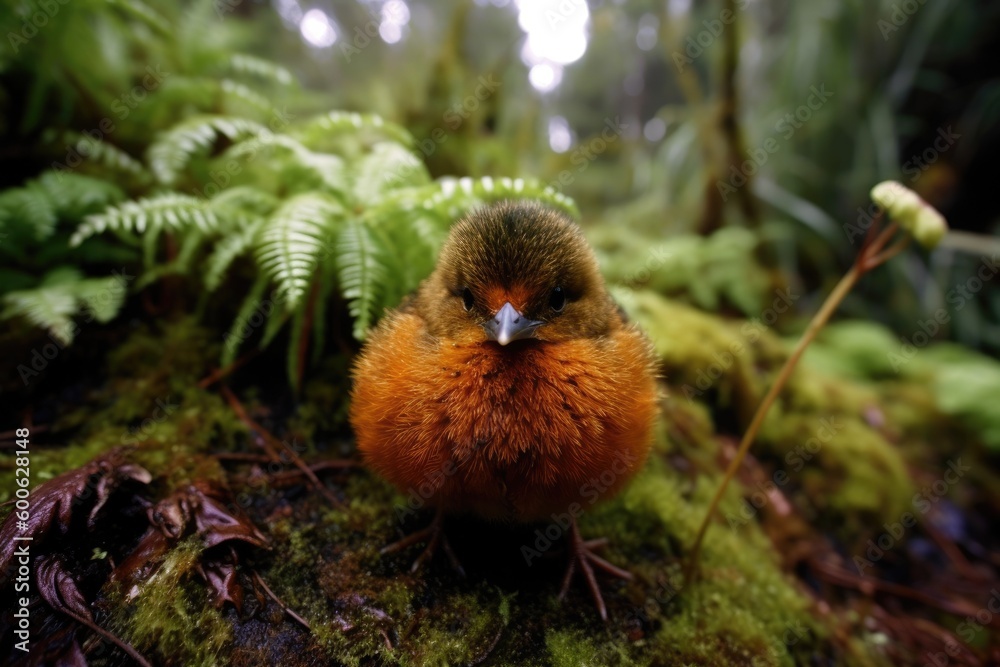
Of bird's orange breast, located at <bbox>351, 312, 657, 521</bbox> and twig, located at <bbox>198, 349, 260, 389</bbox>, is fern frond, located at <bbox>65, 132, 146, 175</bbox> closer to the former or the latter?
twig, located at <bbox>198, 349, 260, 389</bbox>

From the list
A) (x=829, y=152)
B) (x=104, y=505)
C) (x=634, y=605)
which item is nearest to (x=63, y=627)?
(x=104, y=505)

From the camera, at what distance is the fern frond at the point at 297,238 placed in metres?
1.82

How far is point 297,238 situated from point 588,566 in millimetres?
1842

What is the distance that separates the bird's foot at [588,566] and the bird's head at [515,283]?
86 centimetres

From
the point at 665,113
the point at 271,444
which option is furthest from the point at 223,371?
the point at 665,113

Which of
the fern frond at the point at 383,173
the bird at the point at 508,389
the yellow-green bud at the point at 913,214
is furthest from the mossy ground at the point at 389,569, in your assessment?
the yellow-green bud at the point at 913,214

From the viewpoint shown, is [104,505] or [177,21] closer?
[104,505]

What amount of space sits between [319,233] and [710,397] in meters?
2.97

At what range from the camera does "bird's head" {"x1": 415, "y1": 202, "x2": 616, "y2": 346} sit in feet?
5.47

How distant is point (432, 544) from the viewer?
70.6 inches

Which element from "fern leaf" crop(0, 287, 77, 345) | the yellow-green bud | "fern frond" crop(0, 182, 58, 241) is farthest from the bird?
"fern frond" crop(0, 182, 58, 241)

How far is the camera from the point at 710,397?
3.49 meters

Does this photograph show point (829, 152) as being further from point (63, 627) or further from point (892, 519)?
point (63, 627)

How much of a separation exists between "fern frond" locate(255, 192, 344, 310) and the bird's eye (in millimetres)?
952
